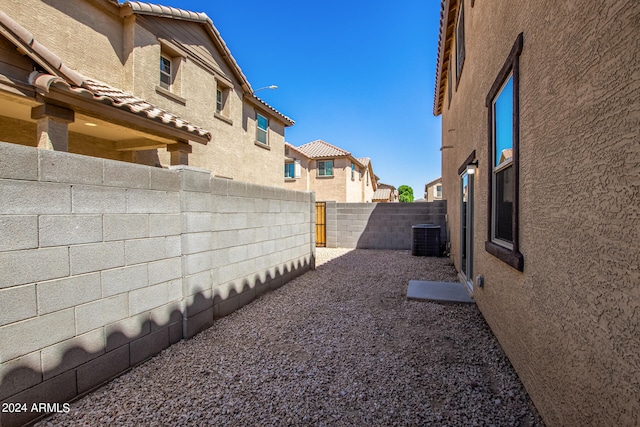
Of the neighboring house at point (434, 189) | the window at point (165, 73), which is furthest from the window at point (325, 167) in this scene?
the neighboring house at point (434, 189)

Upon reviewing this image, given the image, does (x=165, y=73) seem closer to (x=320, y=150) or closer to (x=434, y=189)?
(x=320, y=150)

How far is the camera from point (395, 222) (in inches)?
454

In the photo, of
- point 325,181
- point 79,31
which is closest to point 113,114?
point 79,31

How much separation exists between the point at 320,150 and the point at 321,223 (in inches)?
550

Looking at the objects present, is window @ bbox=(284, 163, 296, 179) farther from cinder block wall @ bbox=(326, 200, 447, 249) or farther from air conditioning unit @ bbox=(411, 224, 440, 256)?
air conditioning unit @ bbox=(411, 224, 440, 256)

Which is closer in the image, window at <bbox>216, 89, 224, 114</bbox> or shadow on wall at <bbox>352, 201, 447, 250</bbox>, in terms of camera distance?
window at <bbox>216, 89, 224, 114</bbox>

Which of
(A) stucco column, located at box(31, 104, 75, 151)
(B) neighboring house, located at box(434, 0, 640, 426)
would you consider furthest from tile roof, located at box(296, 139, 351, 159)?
(B) neighboring house, located at box(434, 0, 640, 426)

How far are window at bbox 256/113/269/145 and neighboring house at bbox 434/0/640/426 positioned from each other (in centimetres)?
1064

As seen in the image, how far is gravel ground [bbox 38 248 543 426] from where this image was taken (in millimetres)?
2289

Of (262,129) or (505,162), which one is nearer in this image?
(505,162)

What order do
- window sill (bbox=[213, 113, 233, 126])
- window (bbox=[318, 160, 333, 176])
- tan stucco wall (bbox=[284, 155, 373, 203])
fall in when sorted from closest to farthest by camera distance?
window sill (bbox=[213, 113, 233, 126]) → tan stucco wall (bbox=[284, 155, 373, 203]) → window (bbox=[318, 160, 333, 176])

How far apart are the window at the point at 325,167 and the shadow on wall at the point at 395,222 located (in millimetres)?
13006

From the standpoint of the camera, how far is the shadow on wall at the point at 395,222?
11.1m

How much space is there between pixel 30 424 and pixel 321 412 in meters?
2.09
